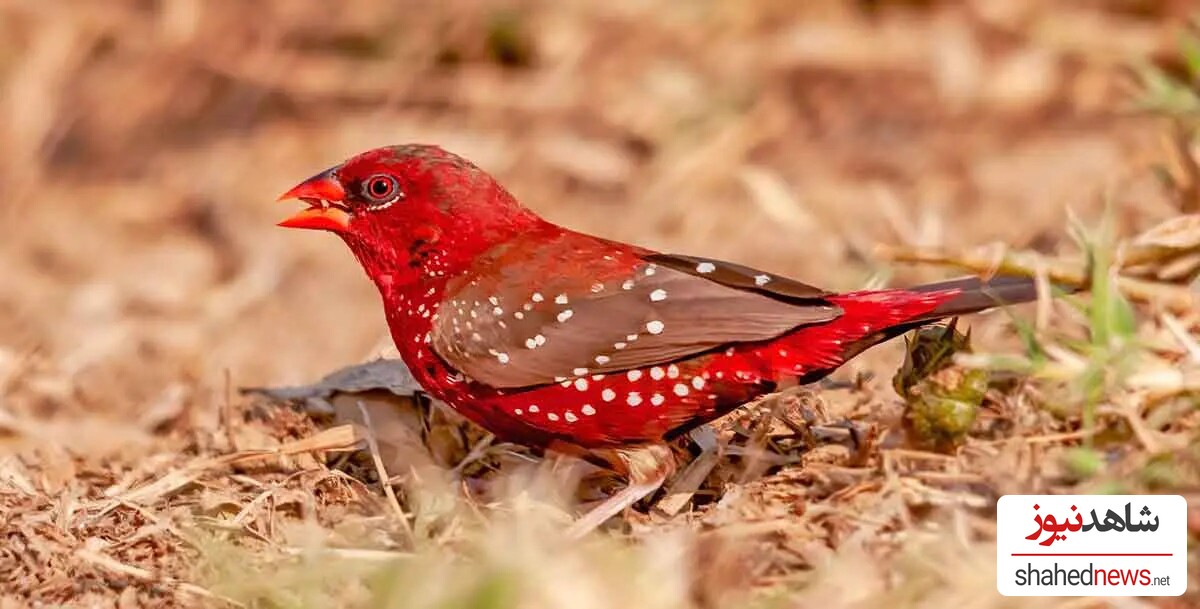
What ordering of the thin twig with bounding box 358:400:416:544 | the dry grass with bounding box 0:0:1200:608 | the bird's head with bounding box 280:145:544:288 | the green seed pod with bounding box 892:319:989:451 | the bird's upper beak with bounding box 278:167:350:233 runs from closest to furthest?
the dry grass with bounding box 0:0:1200:608, the green seed pod with bounding box 892:319:989:451, the thin twig with bounding box 358:400:416:544, the bird's head with bounding box 280:145:544:288, the bird's upper beak with bounding box 278:167:350:233

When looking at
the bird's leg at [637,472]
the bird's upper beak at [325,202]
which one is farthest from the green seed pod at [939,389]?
the bird's upper beak at [325,202]

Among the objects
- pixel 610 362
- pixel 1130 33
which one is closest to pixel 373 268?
pixel 610 362

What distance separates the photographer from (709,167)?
7.95 meters

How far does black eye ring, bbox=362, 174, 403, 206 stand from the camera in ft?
14.6

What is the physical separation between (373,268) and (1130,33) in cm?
521

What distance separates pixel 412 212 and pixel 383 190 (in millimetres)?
108

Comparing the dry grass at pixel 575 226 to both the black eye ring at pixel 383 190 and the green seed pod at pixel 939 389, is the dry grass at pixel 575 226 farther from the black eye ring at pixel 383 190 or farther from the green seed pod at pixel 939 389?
the black eye ring at pixel 383 190

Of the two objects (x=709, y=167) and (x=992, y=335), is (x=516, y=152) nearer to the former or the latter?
(x=709, y=167)

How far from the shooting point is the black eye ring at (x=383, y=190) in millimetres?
4441

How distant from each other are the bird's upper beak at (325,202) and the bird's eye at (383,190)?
0.27ft

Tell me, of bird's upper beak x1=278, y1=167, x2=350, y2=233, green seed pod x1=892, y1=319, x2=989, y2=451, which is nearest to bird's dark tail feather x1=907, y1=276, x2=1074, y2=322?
green seed pod x1=892, y1=319, x2=989, y2=451

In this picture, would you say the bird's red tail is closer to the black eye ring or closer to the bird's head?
the bird's head

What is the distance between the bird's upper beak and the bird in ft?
0.42

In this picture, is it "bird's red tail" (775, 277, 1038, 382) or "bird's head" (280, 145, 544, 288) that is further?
"bird's head" (280, 145, 544, 288)
